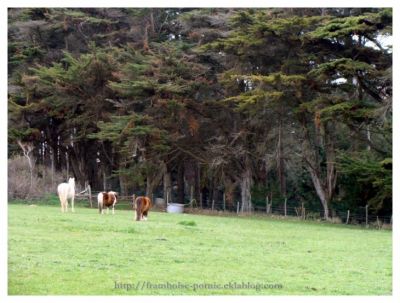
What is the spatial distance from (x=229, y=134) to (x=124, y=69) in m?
5.95

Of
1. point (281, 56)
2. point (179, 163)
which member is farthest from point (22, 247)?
point (179, 163)

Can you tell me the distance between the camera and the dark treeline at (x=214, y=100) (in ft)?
87.8

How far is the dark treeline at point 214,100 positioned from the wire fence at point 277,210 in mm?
336

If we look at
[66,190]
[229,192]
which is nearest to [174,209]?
[229,192]

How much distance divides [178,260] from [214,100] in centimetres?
1969

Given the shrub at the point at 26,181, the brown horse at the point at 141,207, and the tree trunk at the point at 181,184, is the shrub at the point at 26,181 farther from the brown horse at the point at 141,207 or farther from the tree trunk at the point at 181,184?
the brown horse at the point at 141,207

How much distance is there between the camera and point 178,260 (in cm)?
1320

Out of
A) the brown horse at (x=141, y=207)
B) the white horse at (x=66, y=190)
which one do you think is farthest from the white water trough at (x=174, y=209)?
the brown horse at (x=141, y=207)

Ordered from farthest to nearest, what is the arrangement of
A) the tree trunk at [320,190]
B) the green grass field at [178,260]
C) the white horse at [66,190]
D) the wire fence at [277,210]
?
the tree trunk at [320,190] < the wire fence at [277,210] < the white horse at [66,190] < the green grass field at [178,260]

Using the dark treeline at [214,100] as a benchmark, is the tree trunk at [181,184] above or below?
below

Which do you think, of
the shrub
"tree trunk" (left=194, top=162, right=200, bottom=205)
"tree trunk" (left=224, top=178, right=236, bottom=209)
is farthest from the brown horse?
"tree trunk" (left=194, top=162, right=200, bottom=205)

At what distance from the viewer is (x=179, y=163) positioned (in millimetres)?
35000

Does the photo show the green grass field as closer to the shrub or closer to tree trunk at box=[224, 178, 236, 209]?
the shrub

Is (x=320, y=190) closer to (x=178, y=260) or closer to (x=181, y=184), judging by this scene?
(x=181, y=184)
